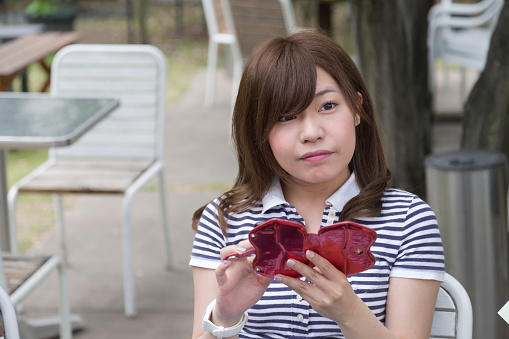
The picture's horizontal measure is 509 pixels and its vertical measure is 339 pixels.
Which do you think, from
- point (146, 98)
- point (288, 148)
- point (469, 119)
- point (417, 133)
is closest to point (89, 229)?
point (146, 98)

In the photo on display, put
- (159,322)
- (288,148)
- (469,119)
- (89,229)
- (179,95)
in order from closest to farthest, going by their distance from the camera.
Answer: (288,148) → (469,119) → (159,322) → (89,229) → (179,95)

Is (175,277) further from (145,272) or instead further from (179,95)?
(179,95)

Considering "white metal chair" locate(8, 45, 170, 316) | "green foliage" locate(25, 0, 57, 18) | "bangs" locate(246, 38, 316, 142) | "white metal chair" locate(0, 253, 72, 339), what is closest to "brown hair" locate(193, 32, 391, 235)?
"bangs" locate(246, 38, 316, 142)

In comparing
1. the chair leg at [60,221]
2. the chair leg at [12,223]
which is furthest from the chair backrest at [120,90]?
the chair leg at [12,223]

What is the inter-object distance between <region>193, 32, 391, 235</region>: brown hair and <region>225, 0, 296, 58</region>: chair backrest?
4.45m

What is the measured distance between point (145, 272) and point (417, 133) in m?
1.60

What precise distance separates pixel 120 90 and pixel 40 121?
1.14 meters

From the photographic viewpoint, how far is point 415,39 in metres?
4.21

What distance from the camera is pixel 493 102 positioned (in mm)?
3203

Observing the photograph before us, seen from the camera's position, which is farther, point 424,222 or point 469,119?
point 469,119

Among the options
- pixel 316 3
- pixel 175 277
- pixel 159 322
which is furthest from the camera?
pixel 316 3

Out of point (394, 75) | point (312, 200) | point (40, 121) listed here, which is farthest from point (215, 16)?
point (312, 200)

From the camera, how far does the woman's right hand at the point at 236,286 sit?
158 centimetres

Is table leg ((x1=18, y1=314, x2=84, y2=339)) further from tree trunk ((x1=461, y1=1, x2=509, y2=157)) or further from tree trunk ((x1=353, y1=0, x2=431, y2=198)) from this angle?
tree trunk ((x1=461, y1=1, x2=509, y2=157))
